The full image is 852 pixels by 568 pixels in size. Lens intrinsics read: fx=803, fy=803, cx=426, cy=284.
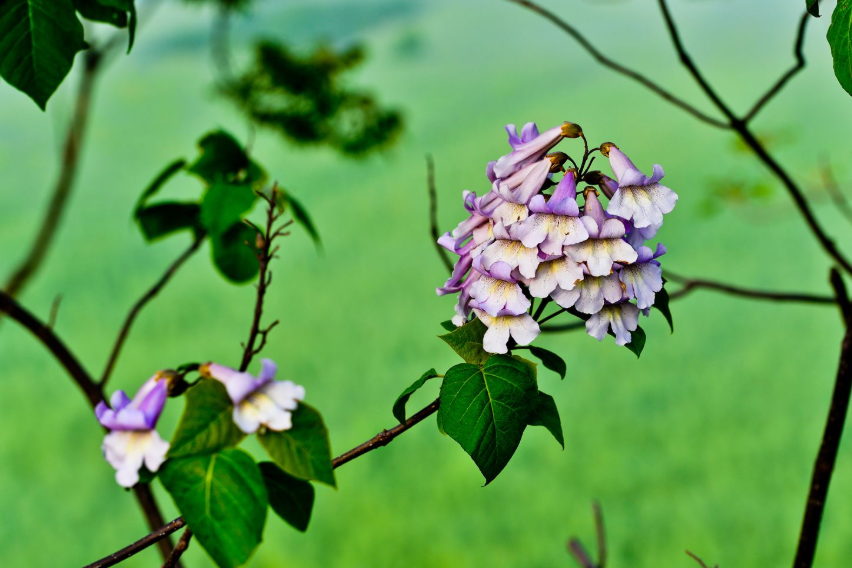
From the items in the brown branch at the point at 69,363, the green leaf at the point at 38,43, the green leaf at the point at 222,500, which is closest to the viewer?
the green leaf at the point at 222,500

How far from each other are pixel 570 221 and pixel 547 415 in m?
0.10

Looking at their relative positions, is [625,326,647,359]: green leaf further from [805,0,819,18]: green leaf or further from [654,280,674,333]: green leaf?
[805,0,819,18]: green leaf

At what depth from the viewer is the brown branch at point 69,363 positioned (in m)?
0.73

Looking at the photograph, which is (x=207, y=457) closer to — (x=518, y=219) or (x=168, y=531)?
(x=168, y=531)

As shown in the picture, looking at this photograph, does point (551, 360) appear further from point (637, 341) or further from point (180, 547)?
point (180, 547)

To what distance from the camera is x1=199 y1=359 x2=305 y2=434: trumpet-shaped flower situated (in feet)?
1.19

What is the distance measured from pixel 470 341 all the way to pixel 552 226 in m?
0.07

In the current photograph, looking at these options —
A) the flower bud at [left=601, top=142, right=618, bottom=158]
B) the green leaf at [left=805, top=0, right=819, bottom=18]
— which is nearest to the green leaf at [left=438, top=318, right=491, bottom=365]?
the flower bud at [left=601, top=142, right=618, bottom=158]

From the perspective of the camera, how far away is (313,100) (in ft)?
7.38

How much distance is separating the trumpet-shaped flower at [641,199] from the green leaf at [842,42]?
9cm

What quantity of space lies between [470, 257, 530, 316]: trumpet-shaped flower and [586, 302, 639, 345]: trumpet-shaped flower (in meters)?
0.03

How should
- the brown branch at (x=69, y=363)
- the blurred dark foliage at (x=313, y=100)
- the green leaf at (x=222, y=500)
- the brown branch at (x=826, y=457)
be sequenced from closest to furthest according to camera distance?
the green leaf at (x=222, y=500)
the brown branch at (x=826, y=457)
the brown branch at (x=69, y=363)
the blurred dark foliage at (x=313, y=100)

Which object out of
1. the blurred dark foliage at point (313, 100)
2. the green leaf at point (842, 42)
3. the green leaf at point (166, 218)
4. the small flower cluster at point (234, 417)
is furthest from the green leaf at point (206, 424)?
the blurred dark foliage at point (313, 100)

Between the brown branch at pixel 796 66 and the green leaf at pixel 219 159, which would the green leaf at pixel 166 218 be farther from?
the brown branch at pixel 796 66
